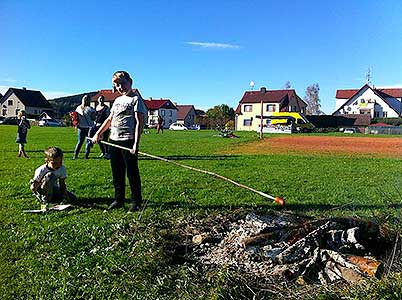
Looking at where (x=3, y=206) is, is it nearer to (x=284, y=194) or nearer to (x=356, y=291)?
(x=284, y=194)

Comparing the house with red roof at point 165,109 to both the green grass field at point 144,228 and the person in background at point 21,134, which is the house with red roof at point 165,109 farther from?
the green grass field at point 144,228

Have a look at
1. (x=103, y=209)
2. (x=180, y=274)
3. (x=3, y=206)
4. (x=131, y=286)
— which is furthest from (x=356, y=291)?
(x=3, y=206)

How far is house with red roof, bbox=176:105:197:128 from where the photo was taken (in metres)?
94.1

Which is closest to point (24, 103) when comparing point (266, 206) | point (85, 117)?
point (85, 117)

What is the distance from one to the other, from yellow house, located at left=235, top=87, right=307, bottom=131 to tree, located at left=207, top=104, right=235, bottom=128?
3.87 m

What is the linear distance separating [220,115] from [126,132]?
65.0 meters

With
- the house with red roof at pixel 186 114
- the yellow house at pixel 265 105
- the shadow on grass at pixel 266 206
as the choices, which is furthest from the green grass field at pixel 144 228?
the house with red roof at pixel 186 114

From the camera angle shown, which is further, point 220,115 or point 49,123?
point 220,115

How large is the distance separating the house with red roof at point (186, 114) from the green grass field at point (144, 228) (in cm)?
8432

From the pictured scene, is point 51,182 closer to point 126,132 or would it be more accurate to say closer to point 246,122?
point 126,132

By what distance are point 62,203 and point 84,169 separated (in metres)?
→ 3.77

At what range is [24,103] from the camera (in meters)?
51.3

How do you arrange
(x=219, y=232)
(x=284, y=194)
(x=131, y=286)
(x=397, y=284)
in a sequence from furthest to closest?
(x=284, y=194) → (x=219, y=232) → (x=131, y=286) → (x=397, y=284)

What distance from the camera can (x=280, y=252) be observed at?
12.8ft
